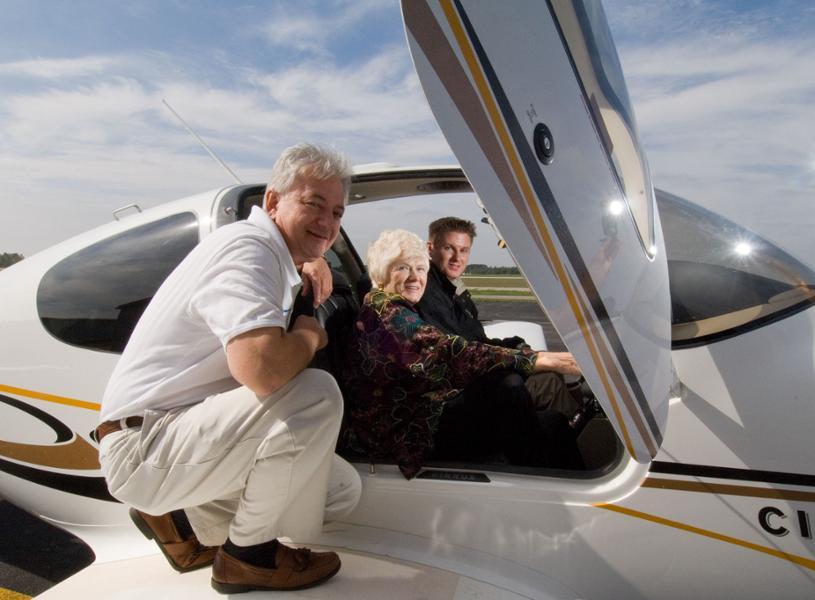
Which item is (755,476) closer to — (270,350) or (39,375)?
(270,350)

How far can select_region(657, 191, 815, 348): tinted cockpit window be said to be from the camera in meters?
1.62

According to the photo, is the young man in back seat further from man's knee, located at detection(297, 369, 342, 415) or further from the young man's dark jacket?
man's knee, located at detection(297, 369, 342, 415)

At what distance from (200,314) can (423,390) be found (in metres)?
0.79

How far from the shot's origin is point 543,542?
5.43 ft

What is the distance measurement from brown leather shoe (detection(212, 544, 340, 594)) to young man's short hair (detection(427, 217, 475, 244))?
158 cm

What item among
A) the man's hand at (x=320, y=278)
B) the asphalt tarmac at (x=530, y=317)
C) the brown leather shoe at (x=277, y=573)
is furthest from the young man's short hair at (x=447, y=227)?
the asphalt tarmac at (x=530, y=317)

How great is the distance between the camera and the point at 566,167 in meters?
1.01

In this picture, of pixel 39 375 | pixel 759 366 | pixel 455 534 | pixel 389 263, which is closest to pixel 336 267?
pixel 389 263

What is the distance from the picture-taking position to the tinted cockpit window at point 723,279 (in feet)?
5.32

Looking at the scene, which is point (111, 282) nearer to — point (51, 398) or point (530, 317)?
point (51, 398)

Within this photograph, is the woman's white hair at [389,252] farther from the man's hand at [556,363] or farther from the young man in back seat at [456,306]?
the man's hand at [556,363]

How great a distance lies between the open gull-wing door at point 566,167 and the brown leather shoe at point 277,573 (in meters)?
0.98

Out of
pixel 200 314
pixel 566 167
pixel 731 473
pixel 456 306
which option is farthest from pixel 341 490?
pixel 566 167

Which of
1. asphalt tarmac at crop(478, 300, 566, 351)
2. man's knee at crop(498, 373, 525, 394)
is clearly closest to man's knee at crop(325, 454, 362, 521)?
man's knee at crop(498, 373, 525, 394)
